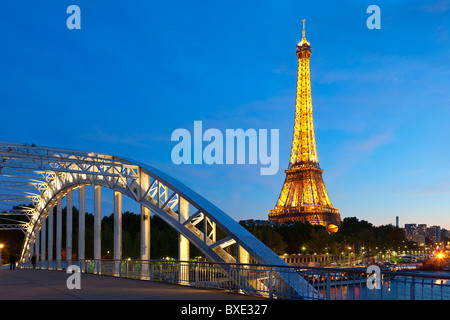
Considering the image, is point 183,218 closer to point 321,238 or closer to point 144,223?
point 144,223

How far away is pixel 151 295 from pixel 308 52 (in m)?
93.6

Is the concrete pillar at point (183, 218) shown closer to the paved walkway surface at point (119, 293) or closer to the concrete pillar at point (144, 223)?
the concrete pillar at point (144, 223)

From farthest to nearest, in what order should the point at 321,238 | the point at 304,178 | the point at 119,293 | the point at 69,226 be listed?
the point at 304,178, the point at 321,238, the point at 69,226, the point at 119,293

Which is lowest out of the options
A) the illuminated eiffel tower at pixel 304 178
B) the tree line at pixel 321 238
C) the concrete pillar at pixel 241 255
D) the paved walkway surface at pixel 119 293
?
the tree line at pixel 321 238

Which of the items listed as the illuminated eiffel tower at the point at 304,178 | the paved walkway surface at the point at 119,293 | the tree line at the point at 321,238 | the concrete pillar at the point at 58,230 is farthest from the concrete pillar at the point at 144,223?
the illuminated eiffel tower at the point at 304,178

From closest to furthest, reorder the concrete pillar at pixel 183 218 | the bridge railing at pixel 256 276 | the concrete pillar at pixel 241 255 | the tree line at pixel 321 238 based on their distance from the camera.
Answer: the bridge railing at pixel 256 276 → the concrete pillar at pixel 241 255 → the concrete pillar at pixel 183 218 → the tree line at pixel 321 238

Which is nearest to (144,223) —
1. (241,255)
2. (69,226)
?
(241,255)

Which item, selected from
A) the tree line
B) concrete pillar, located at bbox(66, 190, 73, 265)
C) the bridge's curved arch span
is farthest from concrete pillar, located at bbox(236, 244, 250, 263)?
the tree line

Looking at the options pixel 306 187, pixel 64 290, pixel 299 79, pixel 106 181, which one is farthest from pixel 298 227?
pixel 64 290

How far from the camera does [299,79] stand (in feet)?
334

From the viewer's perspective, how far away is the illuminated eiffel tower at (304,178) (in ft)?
312

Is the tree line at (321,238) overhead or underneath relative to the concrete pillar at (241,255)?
underneath

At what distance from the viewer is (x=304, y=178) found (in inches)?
3782

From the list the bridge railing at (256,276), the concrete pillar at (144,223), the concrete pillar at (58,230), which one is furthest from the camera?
the concrete pillar at (58,230)
